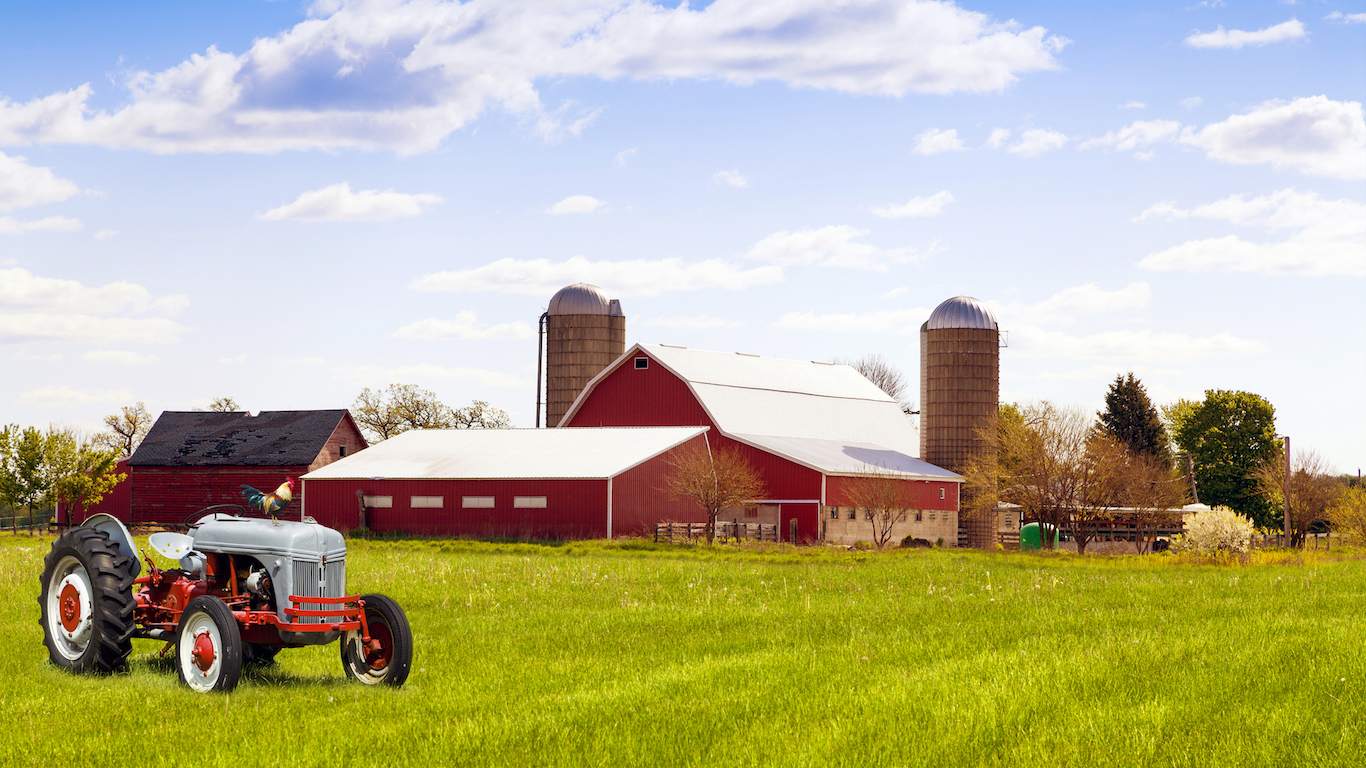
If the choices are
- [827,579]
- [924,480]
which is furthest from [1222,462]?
[827,579]

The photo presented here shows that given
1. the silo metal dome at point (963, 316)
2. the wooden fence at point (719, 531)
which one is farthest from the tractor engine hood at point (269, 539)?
the silo metal dome at point (963, 316)

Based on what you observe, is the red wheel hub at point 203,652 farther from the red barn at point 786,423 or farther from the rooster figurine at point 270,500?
the red barn at point 786,423

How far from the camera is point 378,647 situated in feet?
35.7

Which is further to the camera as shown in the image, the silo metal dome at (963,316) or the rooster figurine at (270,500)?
the silo metal dome at (963,316)

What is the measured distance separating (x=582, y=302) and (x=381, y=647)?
50173 mm

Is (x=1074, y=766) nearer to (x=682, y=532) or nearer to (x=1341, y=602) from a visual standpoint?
(x=1341, y=602)

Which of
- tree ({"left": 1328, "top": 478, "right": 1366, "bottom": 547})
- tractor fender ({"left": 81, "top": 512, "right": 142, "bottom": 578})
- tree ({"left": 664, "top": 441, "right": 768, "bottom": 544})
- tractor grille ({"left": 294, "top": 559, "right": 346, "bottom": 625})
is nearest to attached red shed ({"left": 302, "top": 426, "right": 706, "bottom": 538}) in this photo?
tree ({"left": 664, "top": 441, "right": 768, "bottom": 544})

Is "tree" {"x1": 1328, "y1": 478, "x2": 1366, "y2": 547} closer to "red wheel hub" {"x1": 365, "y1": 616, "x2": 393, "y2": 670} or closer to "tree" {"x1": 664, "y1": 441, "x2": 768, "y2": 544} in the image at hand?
"tree" {"x1": 664, "y1": 441, "x2": 768, "y2": 544}

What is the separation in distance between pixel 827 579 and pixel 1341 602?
830 cm

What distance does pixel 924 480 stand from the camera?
51406mm

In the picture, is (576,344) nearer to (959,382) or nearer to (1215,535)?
→ (959,382)

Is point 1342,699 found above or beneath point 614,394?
beneath

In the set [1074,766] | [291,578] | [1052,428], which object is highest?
[1052,428]

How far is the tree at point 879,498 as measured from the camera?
47719 mm
